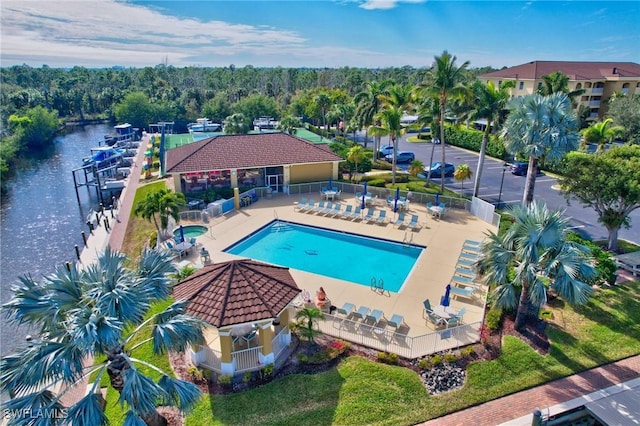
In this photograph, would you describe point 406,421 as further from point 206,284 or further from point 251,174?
point 251,174

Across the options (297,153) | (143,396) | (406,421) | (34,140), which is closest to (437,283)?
(406,421)

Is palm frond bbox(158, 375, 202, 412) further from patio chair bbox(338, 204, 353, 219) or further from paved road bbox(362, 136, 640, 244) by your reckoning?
paved road bbox(362, 136, 640, 244)

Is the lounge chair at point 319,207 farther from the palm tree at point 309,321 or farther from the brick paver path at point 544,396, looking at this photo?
the brick paver path at point 544,396

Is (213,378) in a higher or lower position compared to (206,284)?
lower

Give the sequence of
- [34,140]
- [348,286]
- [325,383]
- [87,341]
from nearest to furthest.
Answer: [87,341], [325,383], [348,286], [34,140]

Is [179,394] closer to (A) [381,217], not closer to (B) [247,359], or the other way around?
(B) [247,359]

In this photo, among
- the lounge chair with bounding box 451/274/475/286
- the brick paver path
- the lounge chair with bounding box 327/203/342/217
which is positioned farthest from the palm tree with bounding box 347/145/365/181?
the brick paver path

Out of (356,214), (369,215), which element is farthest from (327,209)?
(369,215)

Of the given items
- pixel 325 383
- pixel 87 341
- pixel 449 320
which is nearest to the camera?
pixel 87 341
